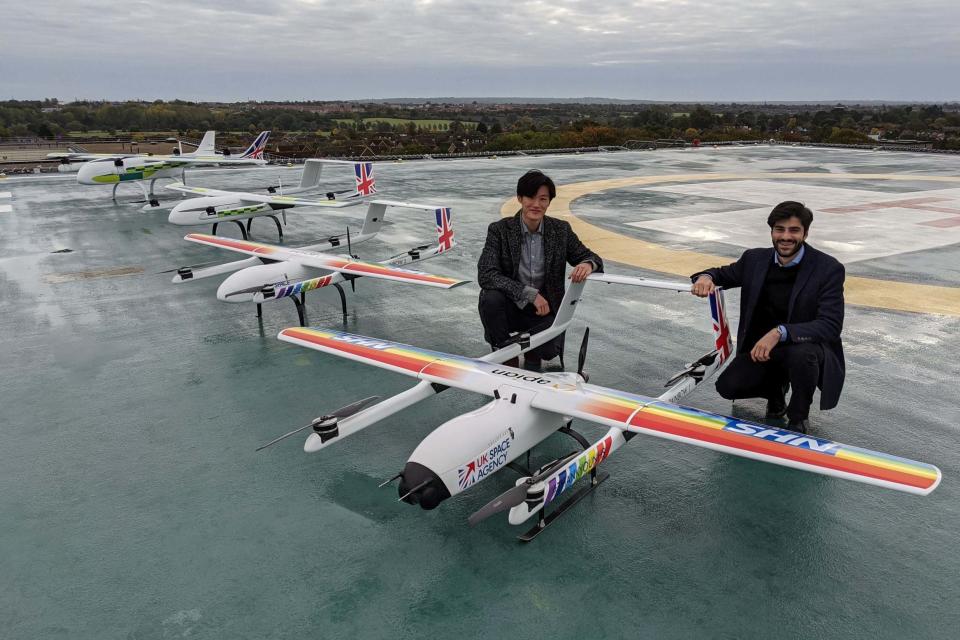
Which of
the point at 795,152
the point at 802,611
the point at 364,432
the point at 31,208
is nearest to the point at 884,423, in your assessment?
the point at 802,611

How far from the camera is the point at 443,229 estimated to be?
1471 centimetres

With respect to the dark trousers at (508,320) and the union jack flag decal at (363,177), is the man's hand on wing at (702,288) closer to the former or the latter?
the dark trousers at (508,320)

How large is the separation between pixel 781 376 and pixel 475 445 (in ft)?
14.5

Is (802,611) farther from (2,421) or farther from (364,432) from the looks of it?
(2,421)

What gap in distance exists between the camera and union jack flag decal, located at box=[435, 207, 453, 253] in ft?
47.8

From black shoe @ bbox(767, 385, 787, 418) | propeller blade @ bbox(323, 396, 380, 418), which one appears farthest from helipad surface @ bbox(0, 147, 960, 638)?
propeller blade @ bbox(323, 396, 380, 418)

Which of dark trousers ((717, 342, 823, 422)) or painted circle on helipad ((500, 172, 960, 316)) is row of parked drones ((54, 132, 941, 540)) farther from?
painted circle on helipad ((500, 172, 960, 316))

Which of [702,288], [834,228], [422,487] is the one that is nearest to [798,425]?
[702,288]

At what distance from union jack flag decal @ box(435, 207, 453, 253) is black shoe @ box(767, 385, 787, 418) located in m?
8.62

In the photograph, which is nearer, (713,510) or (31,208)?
(713,510)

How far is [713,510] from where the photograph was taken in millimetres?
6512

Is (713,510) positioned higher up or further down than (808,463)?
further down

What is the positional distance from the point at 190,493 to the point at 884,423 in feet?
29.7

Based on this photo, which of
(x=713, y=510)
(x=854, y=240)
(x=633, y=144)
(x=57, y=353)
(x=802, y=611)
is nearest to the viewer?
(x=802, y=611)
